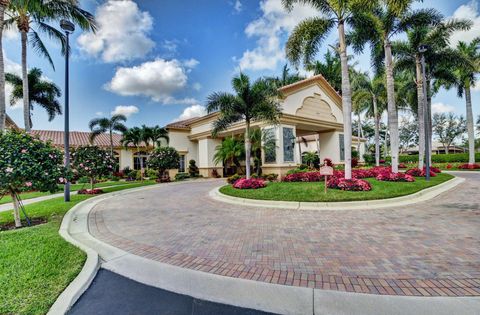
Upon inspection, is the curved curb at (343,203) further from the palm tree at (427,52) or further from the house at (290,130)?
the palm tree at (427,52)

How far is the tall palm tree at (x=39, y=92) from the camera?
19.5 metres

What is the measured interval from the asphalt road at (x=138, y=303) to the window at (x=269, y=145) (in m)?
13.1

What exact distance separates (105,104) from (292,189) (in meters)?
22.9

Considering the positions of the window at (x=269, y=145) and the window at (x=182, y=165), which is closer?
the window at (x=269, y=145)

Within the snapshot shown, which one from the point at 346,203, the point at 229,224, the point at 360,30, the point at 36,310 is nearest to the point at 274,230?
the point at 229,224

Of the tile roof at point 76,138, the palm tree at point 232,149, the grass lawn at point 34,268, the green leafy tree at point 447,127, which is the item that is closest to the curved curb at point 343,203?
the grass lawn at point 34,268

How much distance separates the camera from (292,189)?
1105 cm

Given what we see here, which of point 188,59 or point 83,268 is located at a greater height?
point 188,59

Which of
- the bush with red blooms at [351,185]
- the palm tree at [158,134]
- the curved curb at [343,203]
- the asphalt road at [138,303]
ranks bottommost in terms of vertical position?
the asphalt road at [138,303]

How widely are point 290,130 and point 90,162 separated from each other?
13.4m

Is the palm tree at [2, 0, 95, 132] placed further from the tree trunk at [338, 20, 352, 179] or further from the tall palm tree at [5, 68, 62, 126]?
the tree trunk at [338, 20, 352, 179]

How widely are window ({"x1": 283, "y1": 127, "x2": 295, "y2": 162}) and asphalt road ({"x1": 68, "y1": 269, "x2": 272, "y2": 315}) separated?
1401cm

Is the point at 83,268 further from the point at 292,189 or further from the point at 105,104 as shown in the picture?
the point at 105,104

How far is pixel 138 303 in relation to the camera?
2969 mm
